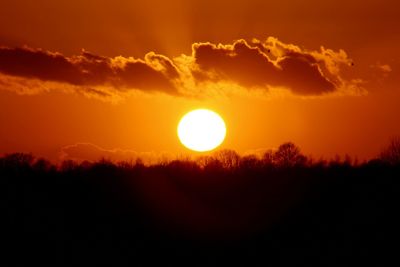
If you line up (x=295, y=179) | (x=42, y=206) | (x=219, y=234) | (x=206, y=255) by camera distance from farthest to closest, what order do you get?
(x=295, y=179), (x=42, y=206), (x=219, y=234), (x=206, y=255)

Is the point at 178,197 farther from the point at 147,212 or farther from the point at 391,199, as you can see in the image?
the point at 391,199

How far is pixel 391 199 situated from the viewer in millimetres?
40875

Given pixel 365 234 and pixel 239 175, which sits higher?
pixel 239 175

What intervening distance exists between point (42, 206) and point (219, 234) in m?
11.6

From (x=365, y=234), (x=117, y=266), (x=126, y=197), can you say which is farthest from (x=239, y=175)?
(x=117, y=266)

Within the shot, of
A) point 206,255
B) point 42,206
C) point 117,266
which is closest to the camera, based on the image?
point 117,266

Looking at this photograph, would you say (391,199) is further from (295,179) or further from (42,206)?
(42,206)

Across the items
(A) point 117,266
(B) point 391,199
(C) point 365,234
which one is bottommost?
(A) point 117,266

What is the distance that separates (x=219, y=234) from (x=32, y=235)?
10.6m

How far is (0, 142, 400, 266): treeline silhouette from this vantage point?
32.5 m

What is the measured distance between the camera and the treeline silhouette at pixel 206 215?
107ft

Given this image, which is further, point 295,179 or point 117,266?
point 295,179

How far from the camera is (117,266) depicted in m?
30.6

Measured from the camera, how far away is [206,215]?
43281mm
